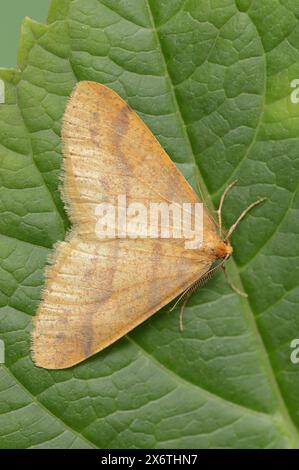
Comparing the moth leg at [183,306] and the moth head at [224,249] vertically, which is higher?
the moth head at [224,249]

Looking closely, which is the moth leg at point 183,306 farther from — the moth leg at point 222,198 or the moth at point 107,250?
the moth leg at point 222,198

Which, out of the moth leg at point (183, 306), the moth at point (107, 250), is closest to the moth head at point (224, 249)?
the moth at point (107, 250)

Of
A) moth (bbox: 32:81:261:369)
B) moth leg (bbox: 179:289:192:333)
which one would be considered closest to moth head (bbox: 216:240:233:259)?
moth (bbox: 32:81:261:369)

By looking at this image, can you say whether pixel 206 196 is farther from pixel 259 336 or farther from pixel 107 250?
pixel 259 336

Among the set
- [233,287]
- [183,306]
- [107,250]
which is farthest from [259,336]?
[107,250]

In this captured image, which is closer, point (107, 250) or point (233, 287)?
point (233, 287)

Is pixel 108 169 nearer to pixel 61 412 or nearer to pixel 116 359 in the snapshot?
pixel 116 359

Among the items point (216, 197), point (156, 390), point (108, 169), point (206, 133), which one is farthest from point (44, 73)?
point (156, 390)
